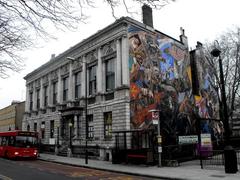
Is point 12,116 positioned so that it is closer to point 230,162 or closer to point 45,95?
point 45,95

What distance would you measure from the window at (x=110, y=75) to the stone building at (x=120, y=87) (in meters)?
0.09

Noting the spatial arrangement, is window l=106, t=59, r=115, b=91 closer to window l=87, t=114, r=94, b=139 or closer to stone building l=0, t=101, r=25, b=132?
window l=87, t=114, r=94, b=139

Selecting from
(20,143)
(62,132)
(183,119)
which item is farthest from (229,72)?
(20,143)

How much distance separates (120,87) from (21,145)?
476 inches

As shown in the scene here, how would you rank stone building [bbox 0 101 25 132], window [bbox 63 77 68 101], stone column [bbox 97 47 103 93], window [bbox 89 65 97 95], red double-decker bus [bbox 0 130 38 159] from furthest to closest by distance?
1. stone building [bbox 0 101 25 132]
2. window [bbox 63 77 68 101]
3. window [bbox 89 65 97 95]
4. stone column [bbox 97 47 103 93]
5. red double-decker bus [bbox 0 130 38 159]

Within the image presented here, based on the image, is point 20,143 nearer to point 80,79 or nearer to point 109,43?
point 80,79

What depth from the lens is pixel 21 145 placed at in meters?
30.3

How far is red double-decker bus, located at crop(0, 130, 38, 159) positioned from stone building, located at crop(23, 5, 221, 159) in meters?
4.03

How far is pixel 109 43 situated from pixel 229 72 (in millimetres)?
21458

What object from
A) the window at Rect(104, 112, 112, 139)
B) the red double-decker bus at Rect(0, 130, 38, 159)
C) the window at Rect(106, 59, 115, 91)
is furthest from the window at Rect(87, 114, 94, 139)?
the red double-decker bus at Rect(0, 130, 38, 159)

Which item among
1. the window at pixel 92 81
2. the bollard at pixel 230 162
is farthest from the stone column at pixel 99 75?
the bollard at pixel 230 162

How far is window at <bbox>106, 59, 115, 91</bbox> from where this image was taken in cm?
3009

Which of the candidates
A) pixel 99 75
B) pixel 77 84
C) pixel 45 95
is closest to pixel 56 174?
pixel 99 75

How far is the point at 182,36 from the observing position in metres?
37.8
